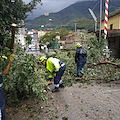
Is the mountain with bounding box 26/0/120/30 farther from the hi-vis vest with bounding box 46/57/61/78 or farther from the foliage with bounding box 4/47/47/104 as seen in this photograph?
the foliage with bounding box 4/47/47/104

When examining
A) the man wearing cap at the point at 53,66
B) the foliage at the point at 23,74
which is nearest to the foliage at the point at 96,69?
the man wearing cap at the point at 53,66

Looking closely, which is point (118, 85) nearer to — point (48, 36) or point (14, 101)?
point (14, 101)

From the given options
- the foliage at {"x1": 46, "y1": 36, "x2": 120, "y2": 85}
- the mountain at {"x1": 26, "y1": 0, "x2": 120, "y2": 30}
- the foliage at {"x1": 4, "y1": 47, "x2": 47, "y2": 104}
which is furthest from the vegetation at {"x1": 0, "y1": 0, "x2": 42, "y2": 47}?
the foliage at {"x1": 46, "y1": 36, "x2": 120, "y2": 85}

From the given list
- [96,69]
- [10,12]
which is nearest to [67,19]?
[96,69]

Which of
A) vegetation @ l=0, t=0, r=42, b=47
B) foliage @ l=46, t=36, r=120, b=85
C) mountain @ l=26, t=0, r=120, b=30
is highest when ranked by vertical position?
mountain @ l=26, t=0, r=120, b=30

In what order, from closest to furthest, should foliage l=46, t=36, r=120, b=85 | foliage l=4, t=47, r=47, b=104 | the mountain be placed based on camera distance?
1. foliage l=4, t=47, r=47, b=104
2. foliage l=46, t=36, r=120, b=85
3. the mountain

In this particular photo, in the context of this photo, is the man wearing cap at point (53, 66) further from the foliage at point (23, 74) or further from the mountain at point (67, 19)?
the mountain at point (67, 19)

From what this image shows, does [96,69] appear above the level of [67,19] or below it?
below

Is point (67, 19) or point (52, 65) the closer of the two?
point (52, 65)

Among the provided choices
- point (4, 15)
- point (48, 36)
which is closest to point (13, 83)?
point (4, 15)

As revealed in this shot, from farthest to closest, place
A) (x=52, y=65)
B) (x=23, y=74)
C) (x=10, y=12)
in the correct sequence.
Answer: (x=52, y=65)
(x=10, y=12)
(x=23, y=74)

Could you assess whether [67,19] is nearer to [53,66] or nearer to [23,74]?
[53,66]

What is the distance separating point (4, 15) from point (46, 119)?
2614 millimetres

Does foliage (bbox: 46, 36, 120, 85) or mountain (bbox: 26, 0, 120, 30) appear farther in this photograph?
mountain (bbox: 26, 0, 120, 30)
